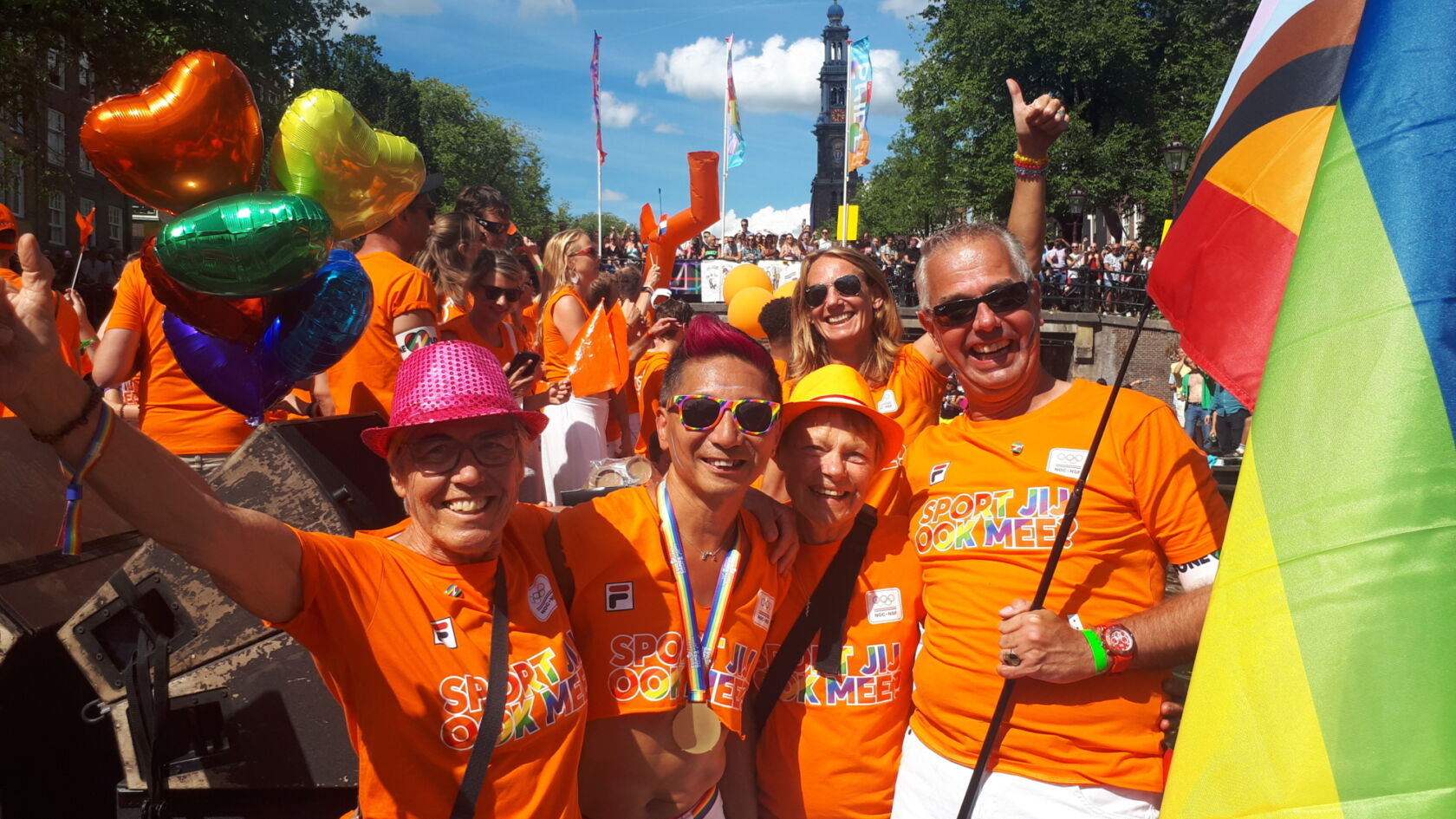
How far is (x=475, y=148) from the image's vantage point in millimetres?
80125

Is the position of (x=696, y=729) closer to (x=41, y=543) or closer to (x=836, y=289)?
(x=836, y=289)

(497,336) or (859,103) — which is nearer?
(497,336)

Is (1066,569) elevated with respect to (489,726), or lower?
elevated

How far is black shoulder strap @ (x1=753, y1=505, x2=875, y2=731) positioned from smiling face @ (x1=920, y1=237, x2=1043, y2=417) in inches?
20.1

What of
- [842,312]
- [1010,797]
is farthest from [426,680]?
[842,312]

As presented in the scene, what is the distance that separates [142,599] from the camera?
247 centimetres

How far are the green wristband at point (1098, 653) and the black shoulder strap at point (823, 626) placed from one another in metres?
0.58

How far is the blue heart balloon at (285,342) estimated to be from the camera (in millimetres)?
2863

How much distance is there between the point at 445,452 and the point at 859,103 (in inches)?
1121

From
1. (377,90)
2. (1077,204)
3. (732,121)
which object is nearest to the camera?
(1077,204)

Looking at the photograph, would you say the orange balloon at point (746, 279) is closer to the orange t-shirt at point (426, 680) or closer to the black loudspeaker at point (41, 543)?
the black loudspeaker at point (41, 543)

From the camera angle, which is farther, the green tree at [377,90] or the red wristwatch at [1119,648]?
the green tree at [377,90]

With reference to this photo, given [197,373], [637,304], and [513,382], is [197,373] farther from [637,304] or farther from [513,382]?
[637,304]

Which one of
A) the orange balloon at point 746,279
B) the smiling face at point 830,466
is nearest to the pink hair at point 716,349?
the smiling face at point 830,466
